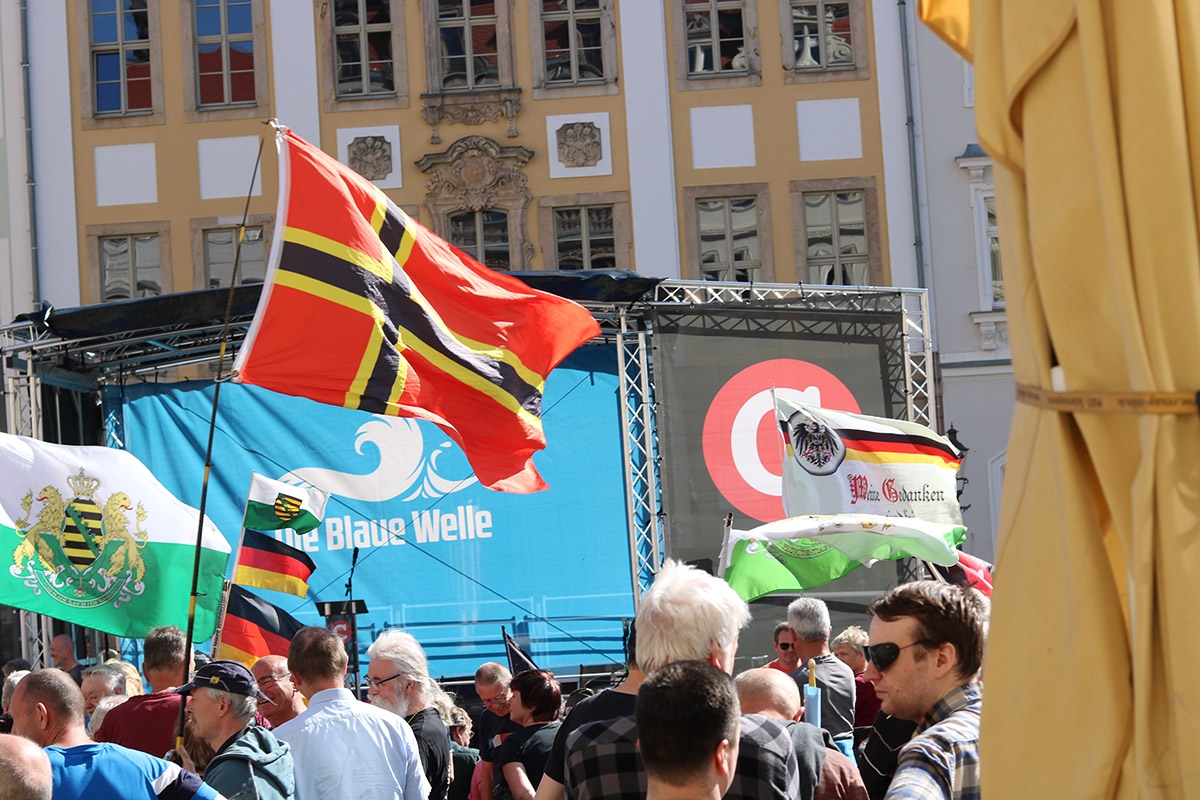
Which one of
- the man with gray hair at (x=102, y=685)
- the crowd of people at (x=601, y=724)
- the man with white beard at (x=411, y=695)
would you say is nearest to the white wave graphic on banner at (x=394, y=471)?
the man with gray hair at (x=102, y=685)

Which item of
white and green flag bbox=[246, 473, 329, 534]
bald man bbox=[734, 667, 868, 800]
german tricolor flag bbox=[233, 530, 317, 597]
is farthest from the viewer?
white and green flag bbox=[246, 473, 329, 534]

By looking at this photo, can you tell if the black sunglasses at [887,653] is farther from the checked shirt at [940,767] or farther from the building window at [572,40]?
the building window at [572,40]

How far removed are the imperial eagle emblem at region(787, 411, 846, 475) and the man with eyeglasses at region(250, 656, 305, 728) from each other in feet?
16.8

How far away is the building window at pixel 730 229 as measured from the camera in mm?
20312

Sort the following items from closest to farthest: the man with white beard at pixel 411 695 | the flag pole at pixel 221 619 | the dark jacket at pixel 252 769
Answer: the dark jacket at pixel 252 769 < the man with white beard at pixel 411 695 < the flag pole at pixel 221 619

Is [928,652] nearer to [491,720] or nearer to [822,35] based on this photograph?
[491,720]

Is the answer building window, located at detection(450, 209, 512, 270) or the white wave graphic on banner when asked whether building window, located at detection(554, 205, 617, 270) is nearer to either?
building window, located at detection(450, 209, 512, 270)

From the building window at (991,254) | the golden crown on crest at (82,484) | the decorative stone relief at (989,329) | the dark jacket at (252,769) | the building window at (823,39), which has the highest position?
the building window at (823,39)

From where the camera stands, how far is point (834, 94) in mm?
20469

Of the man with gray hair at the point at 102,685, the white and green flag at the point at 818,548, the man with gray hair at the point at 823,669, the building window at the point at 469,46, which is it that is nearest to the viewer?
the man with gray hair at the point at 823,669

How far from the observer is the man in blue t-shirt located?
13.6ft

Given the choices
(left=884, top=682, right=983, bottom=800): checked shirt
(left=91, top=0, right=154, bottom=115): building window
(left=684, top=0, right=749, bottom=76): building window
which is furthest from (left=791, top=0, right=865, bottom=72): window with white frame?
(left=884, top=682, right=983, bottom=800): checked shirt

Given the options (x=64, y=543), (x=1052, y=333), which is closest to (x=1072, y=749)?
(x=1052, y=333)

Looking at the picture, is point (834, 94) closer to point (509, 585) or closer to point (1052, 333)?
point (509, 585)
